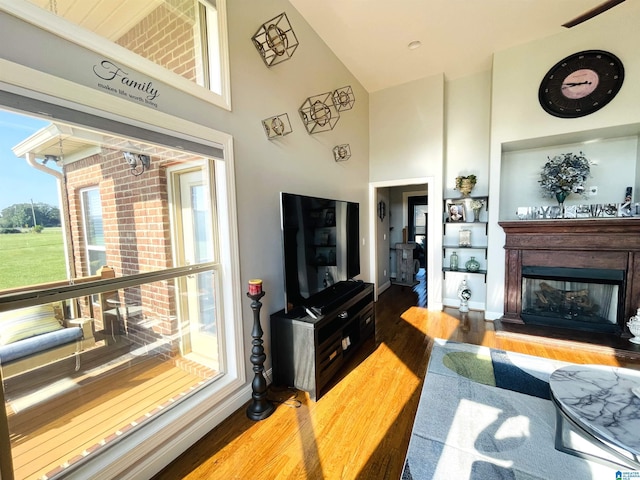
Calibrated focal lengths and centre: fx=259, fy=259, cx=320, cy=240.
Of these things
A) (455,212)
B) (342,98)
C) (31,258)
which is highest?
(342,98)

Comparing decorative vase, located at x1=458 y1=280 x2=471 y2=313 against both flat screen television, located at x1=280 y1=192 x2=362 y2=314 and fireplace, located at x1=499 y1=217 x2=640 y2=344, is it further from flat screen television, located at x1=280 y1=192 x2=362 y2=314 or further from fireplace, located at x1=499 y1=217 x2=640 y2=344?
flat screen television, located at x1=280 y1=192 x2=362 y2=314

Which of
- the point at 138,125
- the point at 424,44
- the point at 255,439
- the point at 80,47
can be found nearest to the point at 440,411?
the point at 255,439

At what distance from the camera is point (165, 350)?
1.96 meters

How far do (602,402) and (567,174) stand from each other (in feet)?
9.70

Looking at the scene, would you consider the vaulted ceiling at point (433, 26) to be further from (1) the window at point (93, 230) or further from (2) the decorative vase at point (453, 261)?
(2) the decorative vase at point (453, 261)

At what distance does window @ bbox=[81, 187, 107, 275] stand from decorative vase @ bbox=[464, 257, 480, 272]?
14.4ft

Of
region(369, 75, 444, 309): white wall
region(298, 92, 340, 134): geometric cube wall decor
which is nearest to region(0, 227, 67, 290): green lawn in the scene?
region(298, 92, 340, 134): geometric cube wall decor

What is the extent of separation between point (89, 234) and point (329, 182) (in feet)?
7.99

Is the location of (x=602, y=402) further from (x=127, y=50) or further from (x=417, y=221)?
(x=417, y=221)

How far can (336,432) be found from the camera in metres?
1.81

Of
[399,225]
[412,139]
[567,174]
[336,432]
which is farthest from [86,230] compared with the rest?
[399,225]

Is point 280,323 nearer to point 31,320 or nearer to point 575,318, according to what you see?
point 31,320

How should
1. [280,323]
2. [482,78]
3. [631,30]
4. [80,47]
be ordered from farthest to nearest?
[482,78]
[631,30]
[280,323]
[80,47]

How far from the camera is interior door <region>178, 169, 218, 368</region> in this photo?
196 cm
